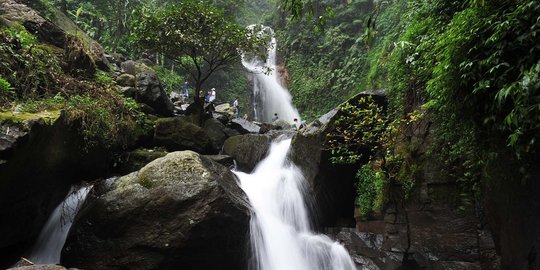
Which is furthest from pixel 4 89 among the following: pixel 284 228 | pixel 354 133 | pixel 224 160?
pixel 354 133

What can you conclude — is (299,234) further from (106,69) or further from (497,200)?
(106,69)

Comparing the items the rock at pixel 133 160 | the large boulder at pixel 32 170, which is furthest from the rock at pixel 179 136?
the large boulder at pixel 32 170

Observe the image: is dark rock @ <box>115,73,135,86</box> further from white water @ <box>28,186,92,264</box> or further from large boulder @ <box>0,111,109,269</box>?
white water @ <box>28,186,92,264</box>

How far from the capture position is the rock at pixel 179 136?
10836 millimetres

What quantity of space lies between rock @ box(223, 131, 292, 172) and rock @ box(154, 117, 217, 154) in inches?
37.1

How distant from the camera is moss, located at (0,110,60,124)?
5.80m

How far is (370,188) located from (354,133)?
1542 mm

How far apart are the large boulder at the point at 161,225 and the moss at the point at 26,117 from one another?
1.79m

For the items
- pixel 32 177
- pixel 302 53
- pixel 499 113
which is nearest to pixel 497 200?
pixel 499 113

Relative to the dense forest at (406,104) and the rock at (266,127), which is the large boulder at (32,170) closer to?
the dense forest at (406,104)

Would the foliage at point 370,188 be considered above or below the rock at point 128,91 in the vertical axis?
below

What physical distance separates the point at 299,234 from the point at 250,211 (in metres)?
2.62

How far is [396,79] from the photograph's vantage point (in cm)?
865

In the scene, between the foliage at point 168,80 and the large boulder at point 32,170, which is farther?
the foliage at point 168,80
